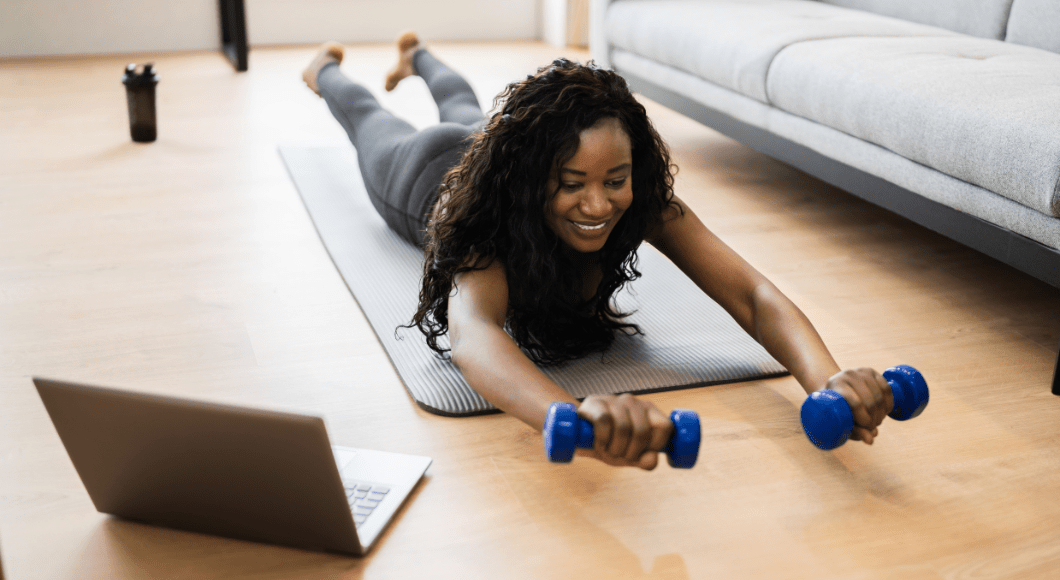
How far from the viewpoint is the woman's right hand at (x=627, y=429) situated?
38.4 inches

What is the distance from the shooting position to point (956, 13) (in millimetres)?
2656

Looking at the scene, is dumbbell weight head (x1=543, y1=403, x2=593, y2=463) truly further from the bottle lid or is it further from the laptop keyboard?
the bottle lid

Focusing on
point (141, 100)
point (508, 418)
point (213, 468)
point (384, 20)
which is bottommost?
point (508, 418)

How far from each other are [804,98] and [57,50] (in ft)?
11.4

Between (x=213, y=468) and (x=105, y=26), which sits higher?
(x=105, y=26)

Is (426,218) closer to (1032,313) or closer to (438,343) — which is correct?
(438,343)

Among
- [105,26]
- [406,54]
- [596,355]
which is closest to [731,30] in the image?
[406,54]

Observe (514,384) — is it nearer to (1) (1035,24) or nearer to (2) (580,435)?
(2) (580,435)

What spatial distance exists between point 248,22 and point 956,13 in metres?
3.25

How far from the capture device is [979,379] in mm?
1523

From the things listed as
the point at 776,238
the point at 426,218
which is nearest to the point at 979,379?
→ the point at 776,238

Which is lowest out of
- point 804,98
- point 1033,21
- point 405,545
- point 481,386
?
point 405,545

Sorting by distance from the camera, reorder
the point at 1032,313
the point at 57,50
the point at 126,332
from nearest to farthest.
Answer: the point at 126,332
the point at 1032,313
the point at 57,50

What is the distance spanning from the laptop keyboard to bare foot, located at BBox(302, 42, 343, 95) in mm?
1453
